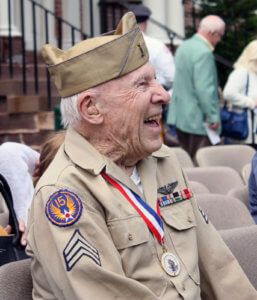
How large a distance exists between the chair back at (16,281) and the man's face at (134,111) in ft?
1.75

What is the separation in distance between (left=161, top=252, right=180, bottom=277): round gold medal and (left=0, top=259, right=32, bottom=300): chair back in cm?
47

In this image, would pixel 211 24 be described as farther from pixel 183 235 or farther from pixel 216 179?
pixel 183 235

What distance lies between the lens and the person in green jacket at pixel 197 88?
21.3 feet

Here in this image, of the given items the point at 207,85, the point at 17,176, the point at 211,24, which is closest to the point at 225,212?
the point at 17,176

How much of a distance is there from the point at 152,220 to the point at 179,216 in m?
0.16

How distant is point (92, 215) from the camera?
6.95 feet

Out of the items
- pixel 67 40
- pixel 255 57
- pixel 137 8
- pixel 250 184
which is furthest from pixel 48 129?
pixel 250 184

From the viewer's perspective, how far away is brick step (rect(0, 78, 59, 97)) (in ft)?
23.8

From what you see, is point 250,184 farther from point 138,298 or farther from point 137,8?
point 137,8

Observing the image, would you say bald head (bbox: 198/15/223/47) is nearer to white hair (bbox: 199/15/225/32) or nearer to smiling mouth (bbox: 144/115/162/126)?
white hair (bbox: 199/15/225/32)

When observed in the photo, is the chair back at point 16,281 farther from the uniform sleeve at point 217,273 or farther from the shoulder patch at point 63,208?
the uniform sleeve at point 217,273

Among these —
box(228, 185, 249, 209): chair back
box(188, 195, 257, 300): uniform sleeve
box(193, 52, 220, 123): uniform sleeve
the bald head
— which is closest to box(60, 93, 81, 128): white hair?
box(188, 195, 257, 300): uniform sleeve

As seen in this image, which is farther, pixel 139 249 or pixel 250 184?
pixel 250 184

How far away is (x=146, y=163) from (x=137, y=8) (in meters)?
4.36
